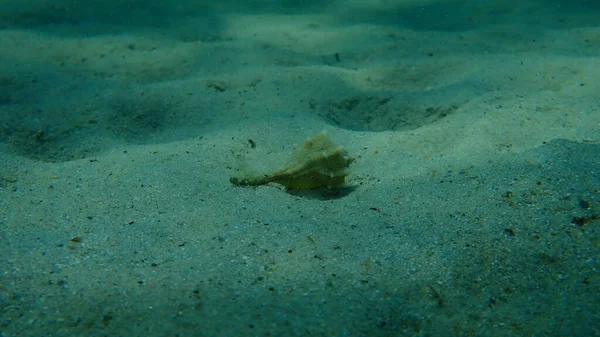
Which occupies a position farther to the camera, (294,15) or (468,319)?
(294,15)

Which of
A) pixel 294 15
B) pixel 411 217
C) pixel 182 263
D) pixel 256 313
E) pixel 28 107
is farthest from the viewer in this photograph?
pixel 294 15

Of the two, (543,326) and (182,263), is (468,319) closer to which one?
(543,326)

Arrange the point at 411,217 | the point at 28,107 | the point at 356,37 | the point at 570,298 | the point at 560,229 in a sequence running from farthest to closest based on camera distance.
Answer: the point at 356,37 → the point at 28,107 → the point at 411,217 → the point at 560,229 → the point at 570,298

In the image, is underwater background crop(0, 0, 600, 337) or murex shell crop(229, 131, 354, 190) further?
murex shell crop(229, 131, 354, 190)

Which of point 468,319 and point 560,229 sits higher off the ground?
point 560,229

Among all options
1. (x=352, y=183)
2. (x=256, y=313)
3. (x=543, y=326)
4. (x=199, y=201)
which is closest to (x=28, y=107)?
(x=199, y=201)

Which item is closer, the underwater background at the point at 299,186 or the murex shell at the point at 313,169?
the underwater background at the point at 299,186

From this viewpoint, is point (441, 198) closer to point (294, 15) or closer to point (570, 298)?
point (570, 298)

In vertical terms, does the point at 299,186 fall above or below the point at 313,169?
below
